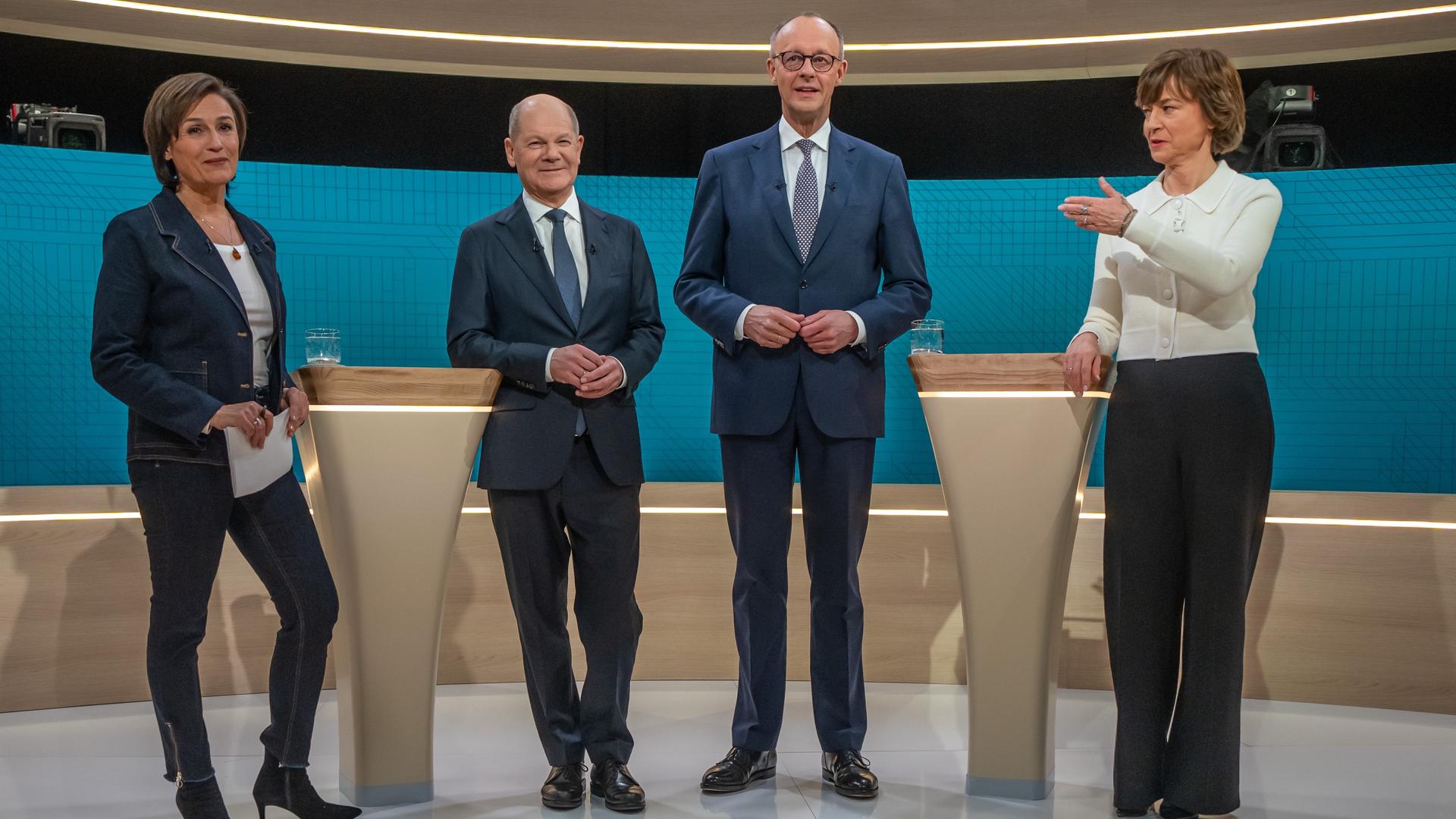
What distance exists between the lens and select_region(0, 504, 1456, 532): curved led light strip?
150 inches

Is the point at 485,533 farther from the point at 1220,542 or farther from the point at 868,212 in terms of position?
the point at 1220,542

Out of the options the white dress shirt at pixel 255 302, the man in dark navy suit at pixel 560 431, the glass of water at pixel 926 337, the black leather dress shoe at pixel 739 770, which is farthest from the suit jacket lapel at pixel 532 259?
the black leather dress shoe at pixel 739 770

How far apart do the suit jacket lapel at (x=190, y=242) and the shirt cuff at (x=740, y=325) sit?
3.62ft

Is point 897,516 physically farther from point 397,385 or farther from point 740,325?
point 397,385

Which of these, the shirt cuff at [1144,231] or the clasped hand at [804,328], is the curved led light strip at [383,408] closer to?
the clasped hand at [804,328]

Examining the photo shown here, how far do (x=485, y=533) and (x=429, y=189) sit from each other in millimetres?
1331

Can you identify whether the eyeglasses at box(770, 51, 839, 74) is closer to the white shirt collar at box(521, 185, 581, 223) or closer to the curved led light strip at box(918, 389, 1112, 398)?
the white shirt collar at box(521, 185, 581, 223)

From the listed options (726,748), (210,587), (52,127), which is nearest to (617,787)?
(726,748)

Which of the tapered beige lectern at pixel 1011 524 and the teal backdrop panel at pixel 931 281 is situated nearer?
the tapered beige lectern at pixel 1011 524

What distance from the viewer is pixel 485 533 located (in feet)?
13.9

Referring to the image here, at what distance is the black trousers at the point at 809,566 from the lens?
9.39 feet

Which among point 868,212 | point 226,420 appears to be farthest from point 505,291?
point 868,212

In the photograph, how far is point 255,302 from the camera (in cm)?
260

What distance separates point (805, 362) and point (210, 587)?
142cm
